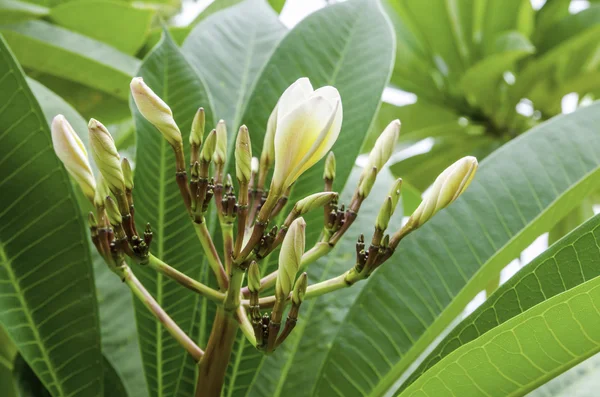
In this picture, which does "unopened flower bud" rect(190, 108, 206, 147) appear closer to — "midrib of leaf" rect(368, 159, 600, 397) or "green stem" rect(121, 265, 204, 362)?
"green stem" rect(121, 265, 204, 362)

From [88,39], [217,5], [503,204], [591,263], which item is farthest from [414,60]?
[591,263]

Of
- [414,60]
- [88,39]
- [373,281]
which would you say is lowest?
[414,60]

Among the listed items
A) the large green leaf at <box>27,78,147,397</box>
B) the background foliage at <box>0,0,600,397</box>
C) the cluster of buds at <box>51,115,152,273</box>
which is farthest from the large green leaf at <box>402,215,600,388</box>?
the large green leaf at <box>27,78,147,397</box>

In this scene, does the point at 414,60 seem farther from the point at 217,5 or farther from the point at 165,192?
the point at 165,192

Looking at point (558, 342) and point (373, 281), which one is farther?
point (373, 281)

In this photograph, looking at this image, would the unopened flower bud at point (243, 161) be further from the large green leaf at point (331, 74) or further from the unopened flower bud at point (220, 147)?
the large green leaf at point (331, 74)

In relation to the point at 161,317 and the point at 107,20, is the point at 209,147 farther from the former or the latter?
the point at 107,20
